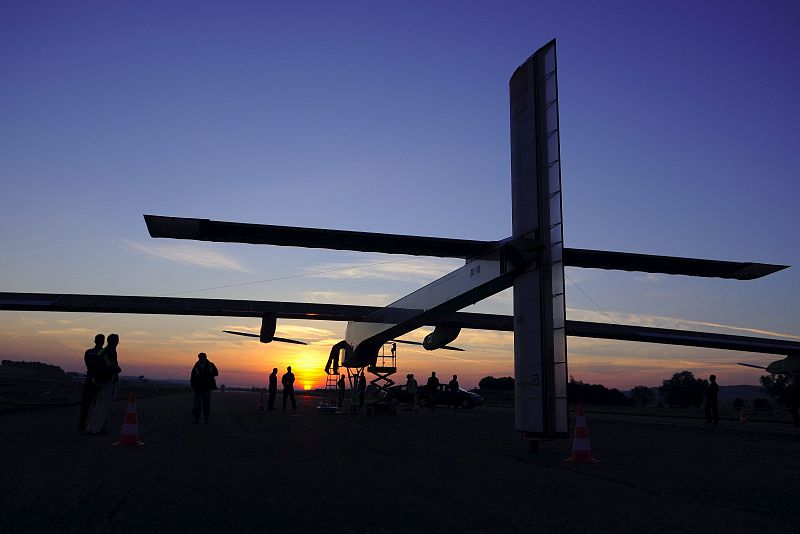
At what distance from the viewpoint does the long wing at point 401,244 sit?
10.3 m

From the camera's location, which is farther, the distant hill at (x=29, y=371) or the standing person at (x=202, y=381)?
the distant hill at (x=29, y=371)

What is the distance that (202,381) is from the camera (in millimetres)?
17031

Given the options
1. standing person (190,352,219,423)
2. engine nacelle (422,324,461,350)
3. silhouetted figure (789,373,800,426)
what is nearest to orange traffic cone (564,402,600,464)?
standing person (190,352,219,423)

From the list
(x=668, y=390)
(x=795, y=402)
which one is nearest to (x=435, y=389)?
(x=795, y=402)

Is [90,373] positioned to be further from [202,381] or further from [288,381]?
[288,381]

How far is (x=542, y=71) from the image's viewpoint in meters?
10.2

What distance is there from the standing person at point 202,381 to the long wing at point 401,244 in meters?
7.52

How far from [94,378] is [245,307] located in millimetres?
21222

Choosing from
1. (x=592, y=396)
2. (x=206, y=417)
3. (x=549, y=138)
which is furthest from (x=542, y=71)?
(x=592, y=396)

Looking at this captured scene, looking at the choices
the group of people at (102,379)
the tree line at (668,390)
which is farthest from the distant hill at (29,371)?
the group of people at (102,379)

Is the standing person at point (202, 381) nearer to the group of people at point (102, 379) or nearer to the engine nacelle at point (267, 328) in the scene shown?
the group of people at point (102, 379)

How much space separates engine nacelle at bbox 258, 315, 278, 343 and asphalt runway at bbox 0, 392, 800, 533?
724 inches

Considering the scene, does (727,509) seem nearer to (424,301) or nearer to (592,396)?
(424,301)

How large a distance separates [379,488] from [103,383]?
8.48 m
